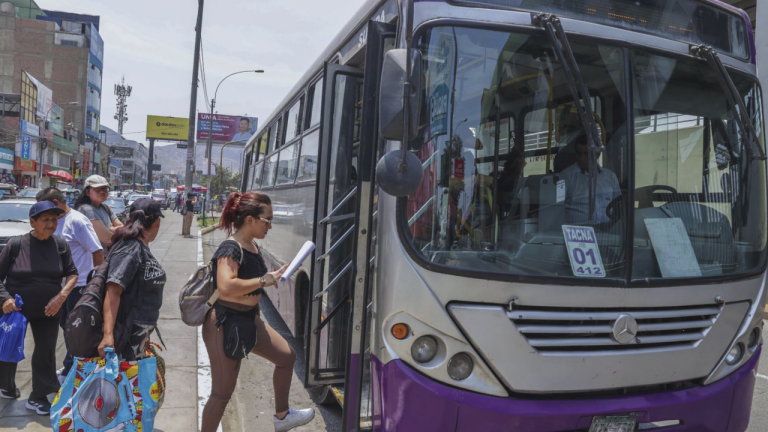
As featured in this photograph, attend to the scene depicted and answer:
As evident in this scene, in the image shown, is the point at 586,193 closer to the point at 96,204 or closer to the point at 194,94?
the point at 96,204

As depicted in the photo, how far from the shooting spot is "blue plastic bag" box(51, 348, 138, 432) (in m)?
3.45

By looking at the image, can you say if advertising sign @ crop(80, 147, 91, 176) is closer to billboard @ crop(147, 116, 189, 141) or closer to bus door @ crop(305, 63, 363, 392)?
billboard @ crop(147, 116, 189, 141)

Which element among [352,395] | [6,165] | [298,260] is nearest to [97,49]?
[6,165]

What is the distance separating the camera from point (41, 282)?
15.2 ft

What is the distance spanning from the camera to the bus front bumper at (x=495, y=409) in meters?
3.00

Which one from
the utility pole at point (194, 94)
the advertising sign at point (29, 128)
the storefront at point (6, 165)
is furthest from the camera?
the advertising sign at point (29, 128)

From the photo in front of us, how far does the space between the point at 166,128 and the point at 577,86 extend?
83.0 m

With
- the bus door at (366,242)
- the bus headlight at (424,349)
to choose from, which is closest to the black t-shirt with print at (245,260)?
the bus door at (366,242)

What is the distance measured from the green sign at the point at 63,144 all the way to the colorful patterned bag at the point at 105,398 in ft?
217

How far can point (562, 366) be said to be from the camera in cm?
310

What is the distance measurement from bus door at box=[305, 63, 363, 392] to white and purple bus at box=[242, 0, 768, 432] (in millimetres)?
661

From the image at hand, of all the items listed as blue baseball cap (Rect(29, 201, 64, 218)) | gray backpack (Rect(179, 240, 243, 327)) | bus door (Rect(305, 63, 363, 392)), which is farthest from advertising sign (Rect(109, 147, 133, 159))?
gray backpack (Rect(179, 240, 243, 327))

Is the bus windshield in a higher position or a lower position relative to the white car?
higher

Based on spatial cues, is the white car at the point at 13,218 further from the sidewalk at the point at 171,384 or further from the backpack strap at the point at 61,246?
the backpack strap at the point at 61,246
